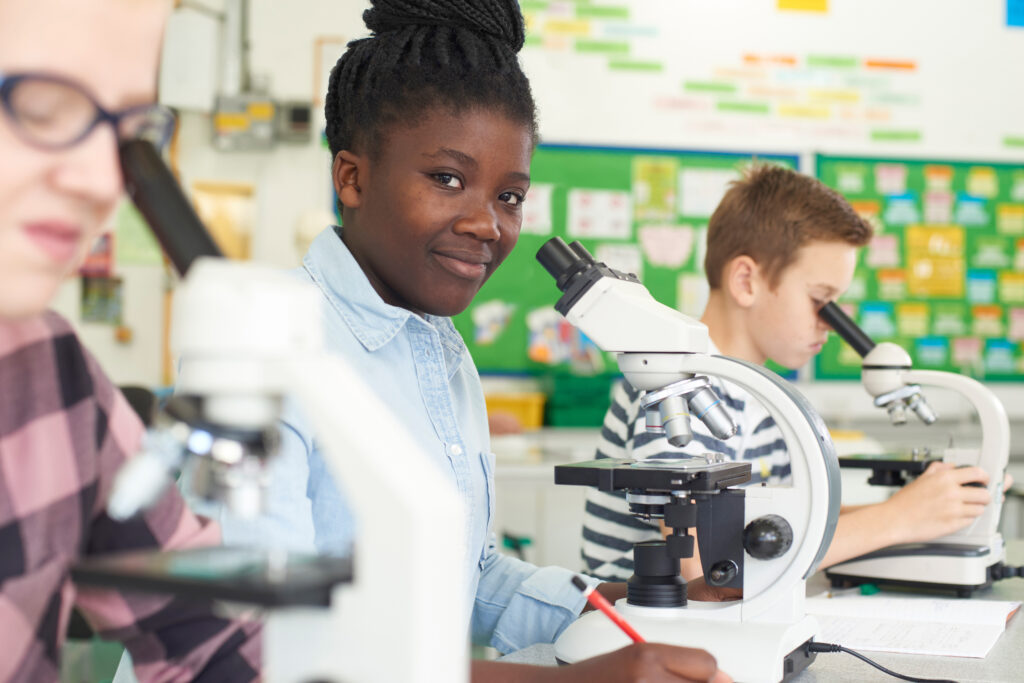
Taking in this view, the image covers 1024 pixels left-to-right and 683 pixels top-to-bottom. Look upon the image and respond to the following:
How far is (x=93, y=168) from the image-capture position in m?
0.56

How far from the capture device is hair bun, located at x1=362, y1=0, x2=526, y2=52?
125 centimetres

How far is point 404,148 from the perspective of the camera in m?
1.19

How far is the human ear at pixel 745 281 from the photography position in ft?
6.16

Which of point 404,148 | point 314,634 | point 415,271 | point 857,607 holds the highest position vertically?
point 404,148

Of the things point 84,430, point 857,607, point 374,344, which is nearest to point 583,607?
point 374,344

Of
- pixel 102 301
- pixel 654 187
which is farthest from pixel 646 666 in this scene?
pixel 102 301

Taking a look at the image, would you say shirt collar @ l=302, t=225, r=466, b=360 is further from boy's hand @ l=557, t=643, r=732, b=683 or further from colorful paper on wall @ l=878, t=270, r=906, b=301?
colorful paper on wall @ l=878, t=270, r=906, b=301

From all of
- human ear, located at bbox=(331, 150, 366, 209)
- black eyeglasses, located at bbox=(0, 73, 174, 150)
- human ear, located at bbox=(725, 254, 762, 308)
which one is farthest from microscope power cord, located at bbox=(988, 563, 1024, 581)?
black eyeglasses, located at bbox=(0, 73, 174, 150)

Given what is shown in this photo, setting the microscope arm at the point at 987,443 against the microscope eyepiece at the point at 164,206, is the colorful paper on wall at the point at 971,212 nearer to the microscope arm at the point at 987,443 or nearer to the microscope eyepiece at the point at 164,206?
the microscope arm at the point at 987,443

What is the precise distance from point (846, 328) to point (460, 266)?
915 millimetres

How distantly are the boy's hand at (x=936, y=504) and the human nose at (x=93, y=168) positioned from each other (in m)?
1.41

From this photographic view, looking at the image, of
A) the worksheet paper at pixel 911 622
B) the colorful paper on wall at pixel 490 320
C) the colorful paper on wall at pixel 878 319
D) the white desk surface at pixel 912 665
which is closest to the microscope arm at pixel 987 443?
the worksheet paper at pixel 911 622

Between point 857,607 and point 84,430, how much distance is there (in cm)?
120

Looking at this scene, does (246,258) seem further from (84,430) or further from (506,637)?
(84,430)
